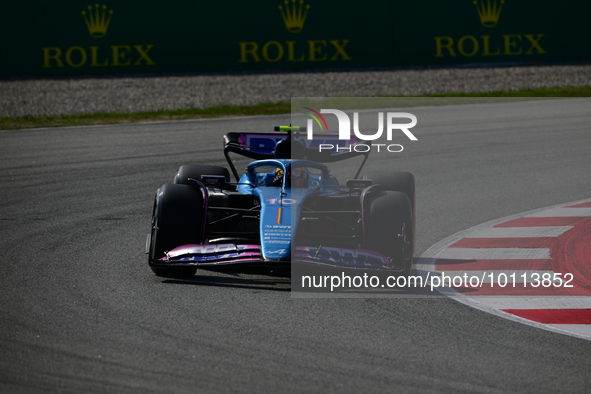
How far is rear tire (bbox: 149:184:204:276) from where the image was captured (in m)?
5.92

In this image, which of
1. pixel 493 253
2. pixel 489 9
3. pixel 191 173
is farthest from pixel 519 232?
pixel 489 9

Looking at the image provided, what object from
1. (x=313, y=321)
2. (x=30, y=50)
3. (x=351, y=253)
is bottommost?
(x=313, y=321)

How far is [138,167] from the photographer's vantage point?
10891 mm

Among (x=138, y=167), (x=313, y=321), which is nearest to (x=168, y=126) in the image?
(x=138, y=167)

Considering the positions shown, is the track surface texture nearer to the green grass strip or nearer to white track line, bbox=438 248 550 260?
the green grass strip

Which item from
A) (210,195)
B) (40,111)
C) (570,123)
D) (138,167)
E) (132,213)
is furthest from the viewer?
(40,111)

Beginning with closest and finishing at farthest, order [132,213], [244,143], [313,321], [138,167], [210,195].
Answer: [313,321] < [210,195] < [244,143] < [132,213] < [138,167]

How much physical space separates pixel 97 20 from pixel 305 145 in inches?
452

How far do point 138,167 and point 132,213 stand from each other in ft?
8.14

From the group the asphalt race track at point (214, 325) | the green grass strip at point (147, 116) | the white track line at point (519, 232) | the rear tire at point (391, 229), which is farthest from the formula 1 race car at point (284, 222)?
the green grass strip at point (147, 116)

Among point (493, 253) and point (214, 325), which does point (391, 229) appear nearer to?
point (493, 253)

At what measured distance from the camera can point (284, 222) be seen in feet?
19.1

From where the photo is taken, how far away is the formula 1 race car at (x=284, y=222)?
562 cm

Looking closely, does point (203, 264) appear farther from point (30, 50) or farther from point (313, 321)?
point (30, 50)
